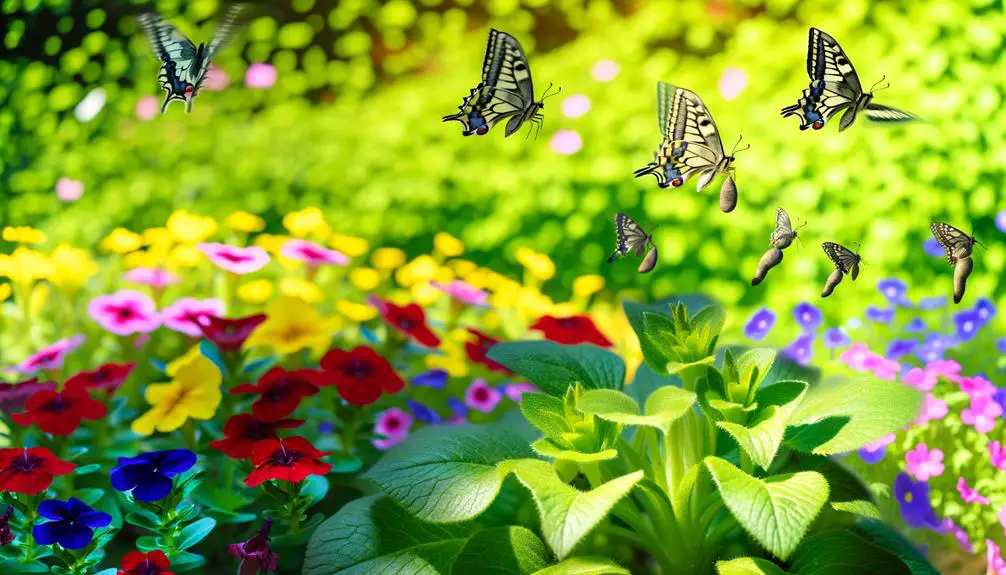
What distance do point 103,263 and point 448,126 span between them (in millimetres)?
1694

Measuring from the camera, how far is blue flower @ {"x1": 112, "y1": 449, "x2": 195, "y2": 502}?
1611mm

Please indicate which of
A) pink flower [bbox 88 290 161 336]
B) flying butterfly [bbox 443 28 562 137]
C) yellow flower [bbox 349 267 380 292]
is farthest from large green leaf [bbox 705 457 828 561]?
yellow flower [bbox 349 267 380 292]

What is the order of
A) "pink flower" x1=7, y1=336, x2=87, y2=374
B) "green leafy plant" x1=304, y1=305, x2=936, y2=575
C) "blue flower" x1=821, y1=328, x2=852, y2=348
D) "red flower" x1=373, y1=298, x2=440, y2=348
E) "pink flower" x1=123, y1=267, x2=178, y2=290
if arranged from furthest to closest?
1. "pink flower" x1=123, y1=267, x2=178, y2=290
2. "blue flower" x1=821, y1=328, x2=852, y2=348
3. "red flower" x1=373, y1=298, x2=440, y2=348
4. "pink flower" x1=7, y1=336, x2=87, y2=374
5. "green leafy plant" x1=304, y1=305, x2=936, y2=575

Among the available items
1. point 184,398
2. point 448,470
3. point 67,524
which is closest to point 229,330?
point 184,398

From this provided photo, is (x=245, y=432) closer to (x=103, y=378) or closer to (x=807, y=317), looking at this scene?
(x=103, y=378)

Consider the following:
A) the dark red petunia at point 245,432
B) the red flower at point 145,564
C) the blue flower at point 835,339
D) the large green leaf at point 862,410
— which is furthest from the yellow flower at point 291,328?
the blue flower at point 835,339

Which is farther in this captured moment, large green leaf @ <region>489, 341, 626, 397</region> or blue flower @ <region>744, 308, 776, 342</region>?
blue flower @ <region>744, 308, 776, 342</region>

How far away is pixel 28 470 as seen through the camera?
1.67m

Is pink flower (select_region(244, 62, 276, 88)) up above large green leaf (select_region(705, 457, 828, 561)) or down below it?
below

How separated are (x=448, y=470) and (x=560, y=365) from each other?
0.32 metres

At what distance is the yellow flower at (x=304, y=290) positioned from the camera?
283 centimetres

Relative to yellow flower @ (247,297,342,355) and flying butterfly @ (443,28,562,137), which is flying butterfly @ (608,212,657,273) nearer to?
flying butterfly @ (443,28,562,137)

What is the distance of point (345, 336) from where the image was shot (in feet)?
9.09

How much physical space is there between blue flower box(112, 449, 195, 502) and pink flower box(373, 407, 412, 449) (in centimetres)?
64
